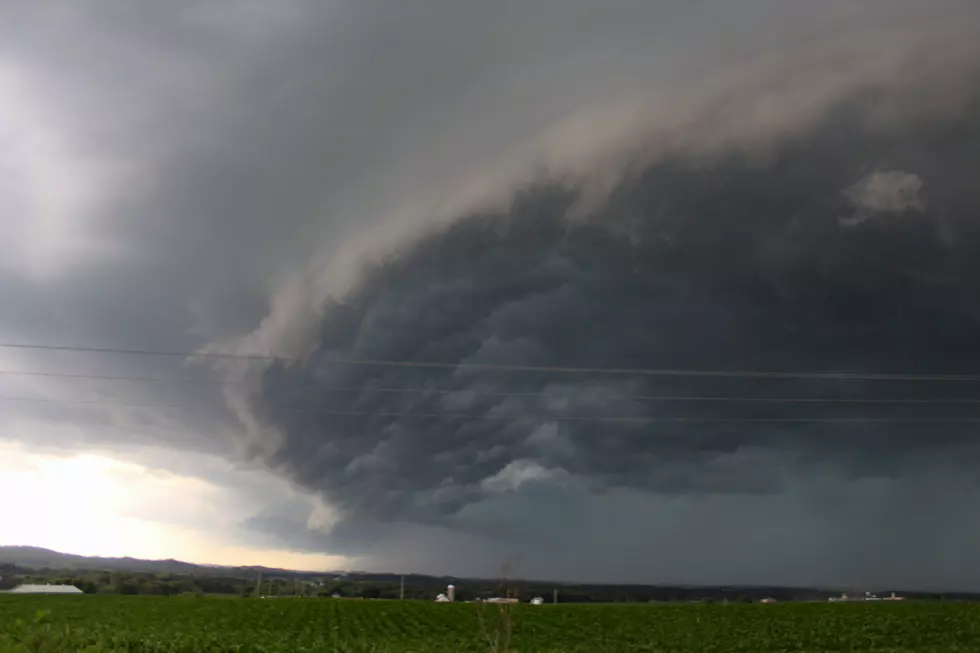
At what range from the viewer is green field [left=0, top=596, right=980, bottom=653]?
40375 millimetres

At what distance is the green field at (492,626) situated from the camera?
132 feet

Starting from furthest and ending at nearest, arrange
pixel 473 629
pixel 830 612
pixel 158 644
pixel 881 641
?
pixel 830 612
pixel 473 629
pixel 881 641
pixel 158 644

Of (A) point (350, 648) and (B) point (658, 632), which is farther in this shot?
(B) point (658, 632)

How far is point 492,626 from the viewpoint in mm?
38219

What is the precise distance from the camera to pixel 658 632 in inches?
2053

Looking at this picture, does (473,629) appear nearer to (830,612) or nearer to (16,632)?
(830,612)

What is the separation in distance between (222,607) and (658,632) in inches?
1504

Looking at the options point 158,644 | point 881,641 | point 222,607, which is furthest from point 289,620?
point 881,641

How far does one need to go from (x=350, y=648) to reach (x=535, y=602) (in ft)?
141

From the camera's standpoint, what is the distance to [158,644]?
3152 centimetres

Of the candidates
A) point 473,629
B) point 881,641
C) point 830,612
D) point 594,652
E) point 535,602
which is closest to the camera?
point 594,652

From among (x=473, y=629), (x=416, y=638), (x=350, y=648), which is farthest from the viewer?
(x=473, y=629)

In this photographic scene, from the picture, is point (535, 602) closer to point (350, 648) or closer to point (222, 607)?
point (222, 607)

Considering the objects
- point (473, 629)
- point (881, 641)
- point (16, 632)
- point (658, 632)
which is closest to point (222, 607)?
point (473, 629)
